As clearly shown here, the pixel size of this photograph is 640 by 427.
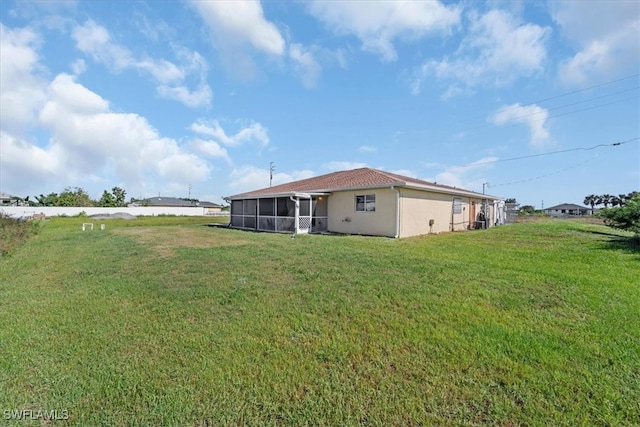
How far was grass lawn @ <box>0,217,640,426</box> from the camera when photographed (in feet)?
8.30

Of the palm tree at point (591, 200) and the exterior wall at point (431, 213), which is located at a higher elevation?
the palm tree at point (591, 200)

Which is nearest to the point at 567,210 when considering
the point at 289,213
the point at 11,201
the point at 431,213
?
the point at 431,213

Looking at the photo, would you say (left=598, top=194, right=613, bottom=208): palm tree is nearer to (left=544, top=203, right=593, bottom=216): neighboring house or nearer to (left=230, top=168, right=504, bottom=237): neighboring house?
(left=544, top=203, right=593, bottom=216): neighboring house

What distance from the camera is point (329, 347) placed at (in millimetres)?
3457

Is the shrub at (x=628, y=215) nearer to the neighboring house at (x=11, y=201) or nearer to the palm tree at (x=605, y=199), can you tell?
the neighboring house at (x=11, y=201)

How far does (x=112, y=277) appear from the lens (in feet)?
22.3

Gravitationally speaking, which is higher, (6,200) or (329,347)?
(6,200)

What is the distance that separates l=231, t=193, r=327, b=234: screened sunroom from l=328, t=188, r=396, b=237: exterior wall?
663 millimetres

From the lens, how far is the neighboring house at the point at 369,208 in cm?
1388

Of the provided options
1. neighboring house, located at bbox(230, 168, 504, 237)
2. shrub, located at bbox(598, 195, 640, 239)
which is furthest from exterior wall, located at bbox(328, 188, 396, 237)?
shrub, located at bbox(598, 195, 640, 239)

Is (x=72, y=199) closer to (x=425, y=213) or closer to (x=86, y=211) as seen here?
(x=86, y=211)

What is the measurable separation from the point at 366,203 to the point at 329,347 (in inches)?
463

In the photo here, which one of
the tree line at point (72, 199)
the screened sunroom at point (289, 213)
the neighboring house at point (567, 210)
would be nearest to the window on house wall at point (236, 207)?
the screened sunroom at point (289, 213)

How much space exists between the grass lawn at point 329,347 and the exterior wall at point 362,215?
7040 mm
